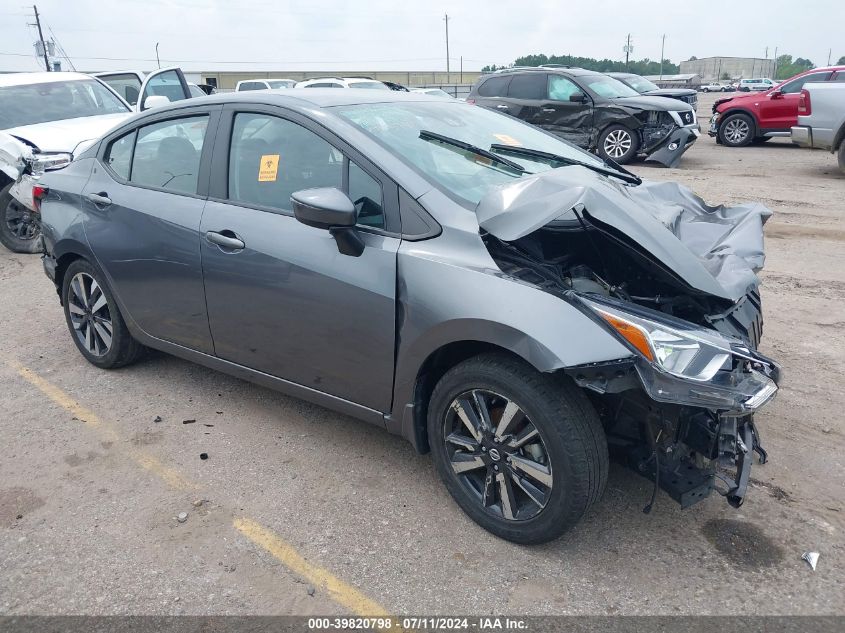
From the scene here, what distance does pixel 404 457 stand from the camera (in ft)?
11.7

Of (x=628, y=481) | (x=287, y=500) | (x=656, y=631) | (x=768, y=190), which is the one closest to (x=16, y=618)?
(x=287, y=500)

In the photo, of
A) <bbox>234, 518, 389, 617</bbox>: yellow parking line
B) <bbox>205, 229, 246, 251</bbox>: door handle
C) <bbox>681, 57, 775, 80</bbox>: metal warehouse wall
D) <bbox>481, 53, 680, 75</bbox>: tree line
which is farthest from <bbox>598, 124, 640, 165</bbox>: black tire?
<bbox>681, 57, 775, 80</bbox>: metal warehouse wall

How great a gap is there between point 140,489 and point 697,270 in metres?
2.69

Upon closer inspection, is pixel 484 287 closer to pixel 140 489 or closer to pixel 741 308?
pixel 741 308

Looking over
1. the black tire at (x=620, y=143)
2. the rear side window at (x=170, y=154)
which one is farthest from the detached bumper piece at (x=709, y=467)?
the black tire at (x=620, y=143)

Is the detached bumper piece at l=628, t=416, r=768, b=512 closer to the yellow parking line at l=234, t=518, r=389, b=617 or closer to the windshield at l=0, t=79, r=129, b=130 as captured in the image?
the yellow parking line at l=234, t=518, r=389, b=617

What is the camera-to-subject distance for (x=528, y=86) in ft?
46.9

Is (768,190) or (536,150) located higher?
(536,150)

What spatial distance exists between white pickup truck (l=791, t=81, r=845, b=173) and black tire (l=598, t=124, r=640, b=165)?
2.76m

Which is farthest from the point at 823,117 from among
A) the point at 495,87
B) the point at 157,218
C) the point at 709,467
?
the point at 157,218

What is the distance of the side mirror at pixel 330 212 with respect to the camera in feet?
9.46

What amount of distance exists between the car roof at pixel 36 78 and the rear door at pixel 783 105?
13.4 metres

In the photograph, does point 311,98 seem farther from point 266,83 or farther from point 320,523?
point 266,83

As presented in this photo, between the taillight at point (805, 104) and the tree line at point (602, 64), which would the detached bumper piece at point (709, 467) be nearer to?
the taillight at point (805, 104)
